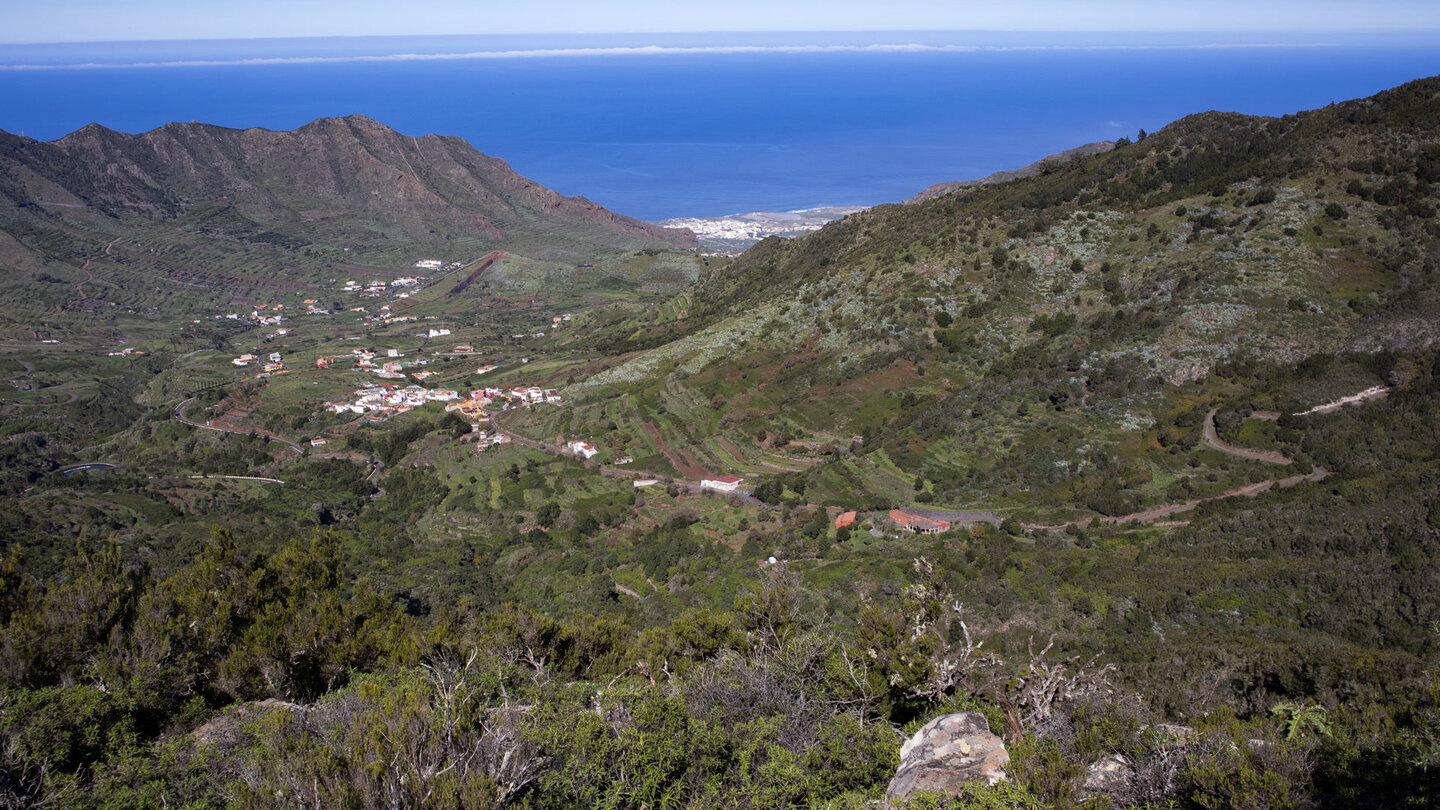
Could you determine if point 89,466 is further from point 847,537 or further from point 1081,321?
point 1081,321

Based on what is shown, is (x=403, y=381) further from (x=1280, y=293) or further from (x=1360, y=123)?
(x=1360, y=123)

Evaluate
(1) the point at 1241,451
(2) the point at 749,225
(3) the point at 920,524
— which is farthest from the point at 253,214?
(1) the point at 1241,451

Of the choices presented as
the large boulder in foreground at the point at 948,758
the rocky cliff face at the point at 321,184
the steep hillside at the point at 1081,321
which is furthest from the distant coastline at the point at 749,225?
the large boulder in foreground at the point at 948,758

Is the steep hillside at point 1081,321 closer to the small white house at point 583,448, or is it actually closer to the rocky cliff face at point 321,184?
the small white house at point 583,448

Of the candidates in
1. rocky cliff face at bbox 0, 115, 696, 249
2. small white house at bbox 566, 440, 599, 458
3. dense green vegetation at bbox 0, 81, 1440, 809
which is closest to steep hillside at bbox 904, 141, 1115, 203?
dense green vegetation at bbox 0, 81, 1440, 809

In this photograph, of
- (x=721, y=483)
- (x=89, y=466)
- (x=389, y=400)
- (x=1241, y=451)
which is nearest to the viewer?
(x=1241, y=451)
